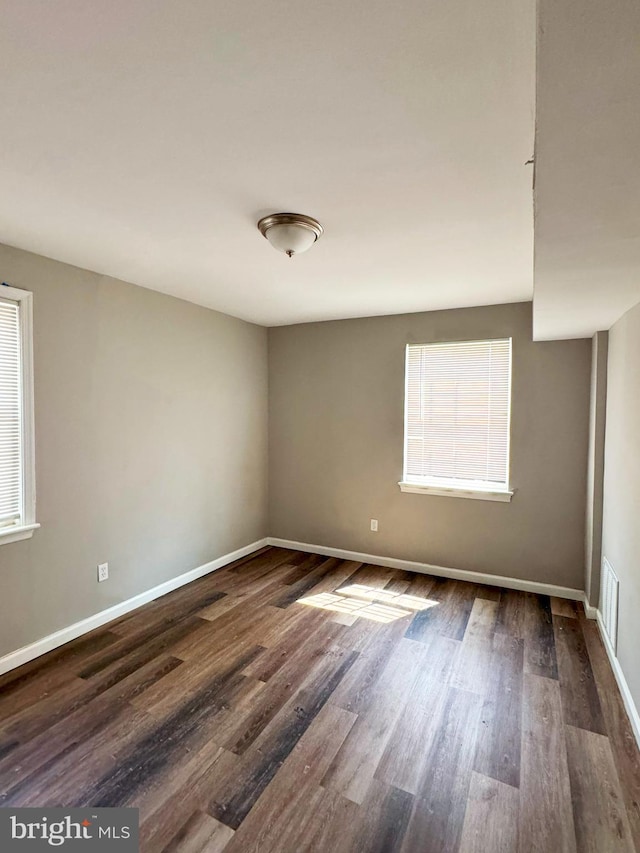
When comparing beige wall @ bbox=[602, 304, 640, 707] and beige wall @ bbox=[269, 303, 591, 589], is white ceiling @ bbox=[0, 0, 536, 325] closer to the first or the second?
beige wall @ bbox=[602, 304, 640, 707]

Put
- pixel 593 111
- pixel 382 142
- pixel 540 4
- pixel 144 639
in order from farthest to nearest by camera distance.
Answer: pixel 144 639
pixel 382 142
pixel 593 111
pixel 540 4

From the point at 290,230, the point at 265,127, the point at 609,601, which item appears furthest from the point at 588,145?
the point at 609,601

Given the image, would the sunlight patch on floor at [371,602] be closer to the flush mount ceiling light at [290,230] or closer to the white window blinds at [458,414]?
the white window blinds at [458,414]

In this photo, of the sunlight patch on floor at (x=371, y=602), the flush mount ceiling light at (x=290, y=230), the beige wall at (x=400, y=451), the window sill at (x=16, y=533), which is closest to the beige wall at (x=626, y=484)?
the beige wall at (x=400, y=451)

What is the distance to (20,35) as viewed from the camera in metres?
1.03

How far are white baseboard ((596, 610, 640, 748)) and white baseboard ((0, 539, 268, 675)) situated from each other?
124 inches

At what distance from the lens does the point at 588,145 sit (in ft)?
3.07

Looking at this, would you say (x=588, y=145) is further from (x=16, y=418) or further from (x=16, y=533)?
(x=16, y=533)

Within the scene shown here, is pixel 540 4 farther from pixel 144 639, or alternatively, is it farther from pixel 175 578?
pixel 175 578

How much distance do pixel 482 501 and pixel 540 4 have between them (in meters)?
3.53

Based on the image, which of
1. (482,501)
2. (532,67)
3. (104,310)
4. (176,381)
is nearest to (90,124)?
(532,67)

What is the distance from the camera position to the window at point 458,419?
3627 millimetres

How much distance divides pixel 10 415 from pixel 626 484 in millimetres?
3572

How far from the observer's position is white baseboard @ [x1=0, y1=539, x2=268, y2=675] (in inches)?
97.2
